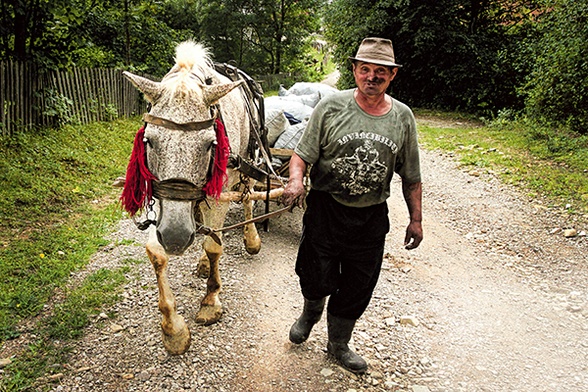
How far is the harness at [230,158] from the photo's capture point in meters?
2.62

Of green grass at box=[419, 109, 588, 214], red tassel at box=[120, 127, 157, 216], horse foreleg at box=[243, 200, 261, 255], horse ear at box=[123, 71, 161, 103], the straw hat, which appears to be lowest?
horse foreleg at box=[243, 200, 261, 255]

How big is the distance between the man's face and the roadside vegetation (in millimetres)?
1894

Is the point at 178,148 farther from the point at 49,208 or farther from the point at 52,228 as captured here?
the point at 49,208

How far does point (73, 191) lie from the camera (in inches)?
241

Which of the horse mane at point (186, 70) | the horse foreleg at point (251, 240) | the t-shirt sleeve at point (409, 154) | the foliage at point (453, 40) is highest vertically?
the foliage at point (453, 40)

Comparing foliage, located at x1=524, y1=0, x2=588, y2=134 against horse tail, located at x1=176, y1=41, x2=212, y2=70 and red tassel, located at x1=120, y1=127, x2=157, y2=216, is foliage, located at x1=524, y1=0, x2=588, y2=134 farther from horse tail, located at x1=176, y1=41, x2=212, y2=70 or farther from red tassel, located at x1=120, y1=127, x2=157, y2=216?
red tassel, located at x1=120, y1=127, x2=157, y2=216

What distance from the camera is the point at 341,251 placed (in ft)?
9.43

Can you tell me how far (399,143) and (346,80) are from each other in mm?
18442

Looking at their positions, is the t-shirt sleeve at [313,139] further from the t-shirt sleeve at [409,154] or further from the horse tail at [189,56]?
the horse tail at [189,56]

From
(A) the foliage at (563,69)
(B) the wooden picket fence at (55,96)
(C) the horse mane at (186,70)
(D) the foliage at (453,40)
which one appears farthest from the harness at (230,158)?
(D) the foliage at (453,40)

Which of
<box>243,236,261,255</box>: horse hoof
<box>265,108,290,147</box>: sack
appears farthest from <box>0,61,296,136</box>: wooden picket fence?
<box>243,236,261,255</box>: horse hoof

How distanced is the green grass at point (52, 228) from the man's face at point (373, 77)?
6.26 ft

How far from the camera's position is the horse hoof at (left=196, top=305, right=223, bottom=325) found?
3.48m

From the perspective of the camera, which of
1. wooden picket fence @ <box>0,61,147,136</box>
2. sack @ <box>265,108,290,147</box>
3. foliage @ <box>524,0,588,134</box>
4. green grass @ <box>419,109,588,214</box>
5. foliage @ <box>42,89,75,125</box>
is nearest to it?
sack @ <box>265,108,290,147</box>
